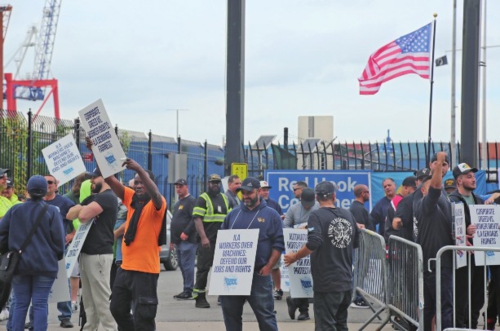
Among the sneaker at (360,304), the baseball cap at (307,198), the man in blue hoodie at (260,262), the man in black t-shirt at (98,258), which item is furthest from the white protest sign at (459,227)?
the sneaker at (360,304)

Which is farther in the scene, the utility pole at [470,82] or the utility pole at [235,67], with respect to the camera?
the utility pole at [235,67]

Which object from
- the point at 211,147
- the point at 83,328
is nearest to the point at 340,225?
the point at 83,328

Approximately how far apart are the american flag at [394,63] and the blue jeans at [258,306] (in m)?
11.5

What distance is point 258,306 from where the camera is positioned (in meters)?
9.23

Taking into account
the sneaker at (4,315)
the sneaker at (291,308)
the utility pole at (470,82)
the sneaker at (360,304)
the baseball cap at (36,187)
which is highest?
the utility pole at (470,82)

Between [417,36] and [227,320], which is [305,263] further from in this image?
[417,36]

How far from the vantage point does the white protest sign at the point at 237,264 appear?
9.23 meters

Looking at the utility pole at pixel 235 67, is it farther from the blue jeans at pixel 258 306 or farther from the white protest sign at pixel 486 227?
the blue jeans at pixel 258 306

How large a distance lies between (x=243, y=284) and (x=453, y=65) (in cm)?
2485

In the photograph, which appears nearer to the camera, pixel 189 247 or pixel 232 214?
pixel 232 214

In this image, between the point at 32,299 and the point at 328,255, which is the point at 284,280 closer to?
the point at 328,255

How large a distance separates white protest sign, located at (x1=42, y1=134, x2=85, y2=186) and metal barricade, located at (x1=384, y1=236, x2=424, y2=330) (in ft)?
14.6

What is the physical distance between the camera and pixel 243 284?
9211 mm

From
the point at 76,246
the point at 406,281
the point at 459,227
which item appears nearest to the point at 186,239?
the point at 76,246
